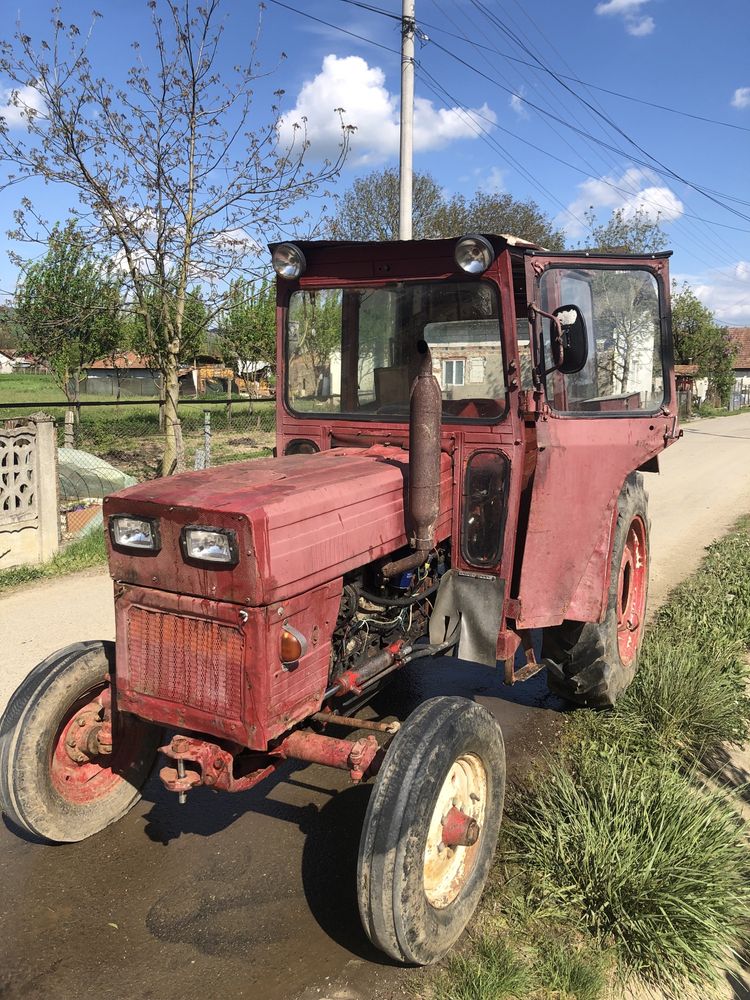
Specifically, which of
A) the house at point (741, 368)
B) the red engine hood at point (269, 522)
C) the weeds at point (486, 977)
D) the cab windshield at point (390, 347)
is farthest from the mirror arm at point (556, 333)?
the house at point (741, 368)

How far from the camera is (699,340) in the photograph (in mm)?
30844

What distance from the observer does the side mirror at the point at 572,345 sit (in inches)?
128

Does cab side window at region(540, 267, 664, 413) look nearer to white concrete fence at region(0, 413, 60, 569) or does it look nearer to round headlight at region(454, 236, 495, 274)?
round headlight at region(454, 236, 495, 274)

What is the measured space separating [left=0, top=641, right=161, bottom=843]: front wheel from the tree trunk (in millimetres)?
6322

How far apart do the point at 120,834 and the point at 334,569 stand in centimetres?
166

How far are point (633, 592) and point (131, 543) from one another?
10.9 ft

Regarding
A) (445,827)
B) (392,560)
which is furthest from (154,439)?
(445,827)

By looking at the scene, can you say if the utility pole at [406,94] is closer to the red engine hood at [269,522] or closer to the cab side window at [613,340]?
the cab side window at [613,340]

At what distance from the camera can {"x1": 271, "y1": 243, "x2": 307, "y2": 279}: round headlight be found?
3.77 m

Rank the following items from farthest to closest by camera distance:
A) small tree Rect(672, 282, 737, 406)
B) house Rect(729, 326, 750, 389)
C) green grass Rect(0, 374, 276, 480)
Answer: house Rect(729, 326, 750, 389) < small tree Rect(672, 282, 737, 406) < green grass Rect(0, 374, 276, 480)

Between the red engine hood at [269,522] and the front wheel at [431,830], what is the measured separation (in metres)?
0.67

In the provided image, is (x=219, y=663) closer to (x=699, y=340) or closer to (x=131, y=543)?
(x=131, y=543)

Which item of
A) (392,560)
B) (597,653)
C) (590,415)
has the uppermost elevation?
(590,415)

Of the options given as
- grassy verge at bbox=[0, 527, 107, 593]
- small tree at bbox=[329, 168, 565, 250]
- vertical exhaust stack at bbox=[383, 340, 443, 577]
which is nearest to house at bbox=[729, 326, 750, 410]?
small tree at bbox=[329, 168, 565, 250]
